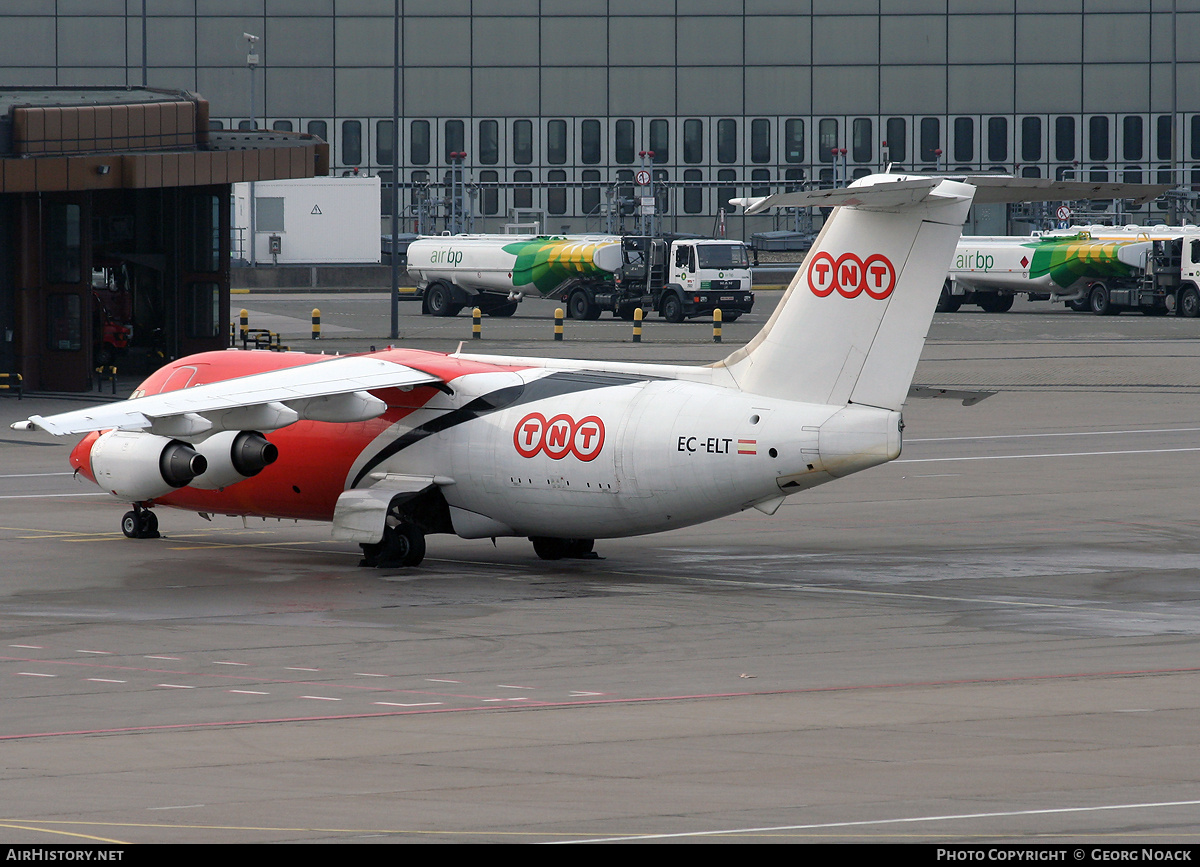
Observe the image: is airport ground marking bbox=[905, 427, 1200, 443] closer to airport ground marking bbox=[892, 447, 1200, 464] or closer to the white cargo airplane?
airport ground marking bbox=[892, 447, 1200, 464]

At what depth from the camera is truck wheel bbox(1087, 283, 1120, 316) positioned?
81250 mm

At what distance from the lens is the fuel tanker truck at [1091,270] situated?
258 feet

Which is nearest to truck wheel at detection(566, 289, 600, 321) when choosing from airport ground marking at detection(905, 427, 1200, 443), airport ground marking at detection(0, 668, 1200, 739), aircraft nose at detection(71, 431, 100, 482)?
airport ground marking at detection(905, 427, 1200, 443)

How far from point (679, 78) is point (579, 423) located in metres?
84.5

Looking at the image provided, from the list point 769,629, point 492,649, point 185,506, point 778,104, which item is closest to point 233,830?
point 492,649

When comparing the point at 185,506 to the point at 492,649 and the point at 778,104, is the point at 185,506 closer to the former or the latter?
the point at 492,649

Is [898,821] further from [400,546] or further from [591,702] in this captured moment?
[400,546]

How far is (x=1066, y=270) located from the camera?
80.1 meters

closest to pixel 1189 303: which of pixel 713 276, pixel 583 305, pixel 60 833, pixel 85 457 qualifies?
pixel 713 276

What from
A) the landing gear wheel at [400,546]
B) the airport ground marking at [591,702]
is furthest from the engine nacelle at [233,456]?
the airport ground marking at [591,702]

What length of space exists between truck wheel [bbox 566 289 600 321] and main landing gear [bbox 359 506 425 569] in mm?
52436

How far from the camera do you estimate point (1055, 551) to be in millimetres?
26812

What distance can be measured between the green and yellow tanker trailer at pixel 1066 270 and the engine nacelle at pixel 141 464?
194ft

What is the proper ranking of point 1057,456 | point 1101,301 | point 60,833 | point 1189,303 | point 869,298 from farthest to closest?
1. point 1101,301
2. point 1189,303
3. point 1057,456
4. point 869,298
5. point 60,833
